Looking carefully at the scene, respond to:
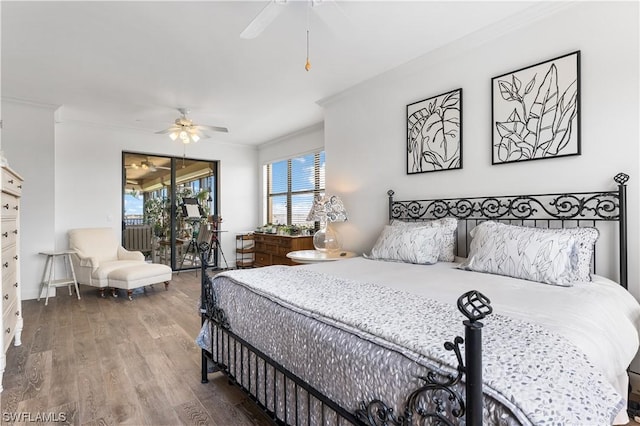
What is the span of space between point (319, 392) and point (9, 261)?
2.58 metres

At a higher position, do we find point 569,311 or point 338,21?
point 338,21

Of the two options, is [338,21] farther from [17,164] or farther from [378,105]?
[17,164]

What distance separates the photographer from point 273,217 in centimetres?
686

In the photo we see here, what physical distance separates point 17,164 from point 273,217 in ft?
13.3

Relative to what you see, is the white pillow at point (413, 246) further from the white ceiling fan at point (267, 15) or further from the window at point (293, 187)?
the window at point (293, 187)

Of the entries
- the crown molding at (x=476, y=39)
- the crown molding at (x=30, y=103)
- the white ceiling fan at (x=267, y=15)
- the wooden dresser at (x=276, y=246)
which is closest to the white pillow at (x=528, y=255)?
the crown molding at (x=476, y=39)

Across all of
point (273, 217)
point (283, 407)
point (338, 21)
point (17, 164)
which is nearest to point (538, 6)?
point (338, 21)

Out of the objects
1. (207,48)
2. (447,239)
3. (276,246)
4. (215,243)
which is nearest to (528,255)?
(447,239)

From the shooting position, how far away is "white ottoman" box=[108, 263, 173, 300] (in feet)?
13.8

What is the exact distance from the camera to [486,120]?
2.71m

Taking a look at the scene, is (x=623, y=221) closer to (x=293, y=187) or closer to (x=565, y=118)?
(x=565, y=118)

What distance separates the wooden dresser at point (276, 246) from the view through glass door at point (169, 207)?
38.9 inches

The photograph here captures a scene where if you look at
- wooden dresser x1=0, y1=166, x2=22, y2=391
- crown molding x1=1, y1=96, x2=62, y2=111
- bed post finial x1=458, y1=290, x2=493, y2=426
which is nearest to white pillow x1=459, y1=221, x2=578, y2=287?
bed post finial x1=458, y1=290, x2=493, y2=426

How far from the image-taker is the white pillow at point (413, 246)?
8.60ft
